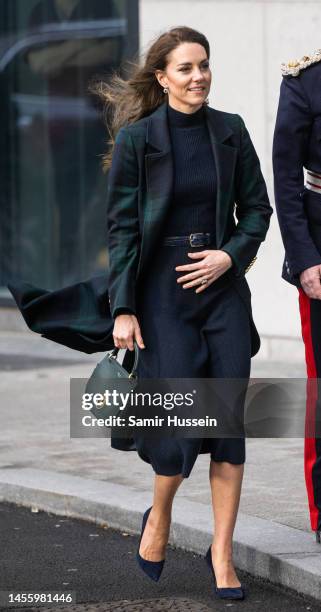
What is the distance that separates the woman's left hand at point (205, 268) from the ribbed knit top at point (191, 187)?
10 cm

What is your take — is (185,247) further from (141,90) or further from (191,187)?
(141,90)

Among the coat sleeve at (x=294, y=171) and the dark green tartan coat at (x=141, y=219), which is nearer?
the dark green tartan coat at (x=141, y=219)

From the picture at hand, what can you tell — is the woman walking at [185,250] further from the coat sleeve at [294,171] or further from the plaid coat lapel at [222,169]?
the coat sleeve at [294,171]

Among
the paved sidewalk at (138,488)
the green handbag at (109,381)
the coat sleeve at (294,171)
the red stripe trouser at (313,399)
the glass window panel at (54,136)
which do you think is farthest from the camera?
the glass window panel at (54,136)

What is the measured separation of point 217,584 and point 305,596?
1.01 feet

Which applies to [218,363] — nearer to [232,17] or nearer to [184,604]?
[184,604]

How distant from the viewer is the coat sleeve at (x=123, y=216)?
476 centimetres

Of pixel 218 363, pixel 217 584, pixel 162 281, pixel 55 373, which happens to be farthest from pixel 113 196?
pixel 55 373

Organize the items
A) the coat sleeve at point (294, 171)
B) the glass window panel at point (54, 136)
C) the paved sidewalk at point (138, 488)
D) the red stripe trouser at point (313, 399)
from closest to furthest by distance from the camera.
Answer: the coat sleeve at point (294, 171)
the red stripe trouser at point (313, 399)
the paved sidewalk at point (138, 488)
the glass window panel at point (54, 136)

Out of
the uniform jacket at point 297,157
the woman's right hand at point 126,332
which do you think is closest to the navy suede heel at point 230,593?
the woman's right hand at point 126,332

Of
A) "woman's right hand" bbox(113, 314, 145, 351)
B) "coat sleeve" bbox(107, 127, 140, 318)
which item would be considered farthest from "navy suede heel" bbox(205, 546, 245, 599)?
"coat sleeve" bbox(107, 127, 140, 318)

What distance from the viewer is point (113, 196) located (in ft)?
15.8

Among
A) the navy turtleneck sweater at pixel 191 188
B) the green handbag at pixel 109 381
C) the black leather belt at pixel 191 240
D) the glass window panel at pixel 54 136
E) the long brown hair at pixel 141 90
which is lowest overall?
the glass window panel at pixel 54 136

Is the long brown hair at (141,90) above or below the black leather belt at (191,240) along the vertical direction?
above
